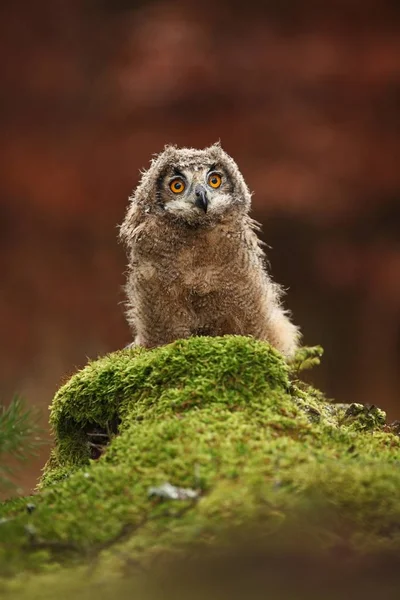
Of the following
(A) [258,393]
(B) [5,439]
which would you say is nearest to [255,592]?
(B) [5,439]

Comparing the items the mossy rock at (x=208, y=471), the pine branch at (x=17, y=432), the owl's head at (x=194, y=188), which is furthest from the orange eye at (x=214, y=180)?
the pine branch at (x=17, y=432)

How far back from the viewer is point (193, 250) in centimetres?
319

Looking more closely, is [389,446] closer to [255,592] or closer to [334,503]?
[334,503]

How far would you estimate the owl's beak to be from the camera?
3.09 m

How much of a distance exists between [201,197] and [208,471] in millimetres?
1538

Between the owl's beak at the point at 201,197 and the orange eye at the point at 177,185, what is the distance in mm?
74

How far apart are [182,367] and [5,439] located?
73cm

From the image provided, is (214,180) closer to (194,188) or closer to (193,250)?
(194,188)

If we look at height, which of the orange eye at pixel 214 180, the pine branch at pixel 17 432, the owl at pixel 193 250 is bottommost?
the pine branch at pixel 17 432

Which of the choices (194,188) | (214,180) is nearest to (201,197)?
(194,188)

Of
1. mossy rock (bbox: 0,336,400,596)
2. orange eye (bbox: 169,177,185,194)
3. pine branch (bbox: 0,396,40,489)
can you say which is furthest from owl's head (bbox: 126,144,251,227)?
pine branch (bbox: 0,396,40,489)

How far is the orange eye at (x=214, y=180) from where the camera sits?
3238mm

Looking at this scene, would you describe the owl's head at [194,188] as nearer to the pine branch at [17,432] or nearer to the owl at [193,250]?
the owl at [193,250]

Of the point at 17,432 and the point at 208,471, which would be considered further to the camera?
the point at 17,432
